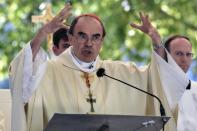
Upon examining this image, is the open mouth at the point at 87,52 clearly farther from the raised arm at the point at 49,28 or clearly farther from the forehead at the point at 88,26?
the raised arm at the point at 49,28

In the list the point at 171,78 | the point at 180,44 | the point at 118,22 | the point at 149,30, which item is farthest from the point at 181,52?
the point at 118,22

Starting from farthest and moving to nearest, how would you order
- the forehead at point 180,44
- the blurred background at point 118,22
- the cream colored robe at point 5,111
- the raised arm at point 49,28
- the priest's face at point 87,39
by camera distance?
the blurred background at point 118,22 → the forehead at point 180,44 → the cream colored robe at point 5,111 → the priest's face at point 87,39 → the raised arm at point 49,28

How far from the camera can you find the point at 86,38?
5668mm

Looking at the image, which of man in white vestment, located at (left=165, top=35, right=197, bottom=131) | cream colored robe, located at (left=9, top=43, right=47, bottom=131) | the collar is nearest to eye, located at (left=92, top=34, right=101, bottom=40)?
the collar

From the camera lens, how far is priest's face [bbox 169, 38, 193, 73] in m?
6.47

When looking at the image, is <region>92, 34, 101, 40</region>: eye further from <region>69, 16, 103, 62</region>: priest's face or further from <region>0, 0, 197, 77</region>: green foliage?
<region>0, 0, 197, 77</region>: green foliage

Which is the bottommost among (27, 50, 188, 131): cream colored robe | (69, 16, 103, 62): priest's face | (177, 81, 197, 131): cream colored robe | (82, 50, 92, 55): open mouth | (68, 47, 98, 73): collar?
(177, 81, 197, 131): cream colored robe

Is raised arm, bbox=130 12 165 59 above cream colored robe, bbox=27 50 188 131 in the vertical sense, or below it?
above

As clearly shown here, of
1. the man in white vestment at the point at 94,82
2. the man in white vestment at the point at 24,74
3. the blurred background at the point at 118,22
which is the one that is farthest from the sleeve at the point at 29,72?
the blurred background at the point at 118,22

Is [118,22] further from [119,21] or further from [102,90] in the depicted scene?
[102,90]

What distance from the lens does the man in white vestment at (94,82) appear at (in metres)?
5.66

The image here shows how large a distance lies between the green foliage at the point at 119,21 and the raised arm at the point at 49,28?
6.06 m

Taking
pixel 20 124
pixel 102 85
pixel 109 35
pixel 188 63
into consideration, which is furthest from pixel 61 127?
pixel 109 35

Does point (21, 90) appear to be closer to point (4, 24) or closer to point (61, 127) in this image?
point (61, 127)
